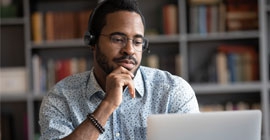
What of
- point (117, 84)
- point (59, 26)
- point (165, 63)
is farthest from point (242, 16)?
point (117, 84)

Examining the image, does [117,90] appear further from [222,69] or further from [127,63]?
[222,69]

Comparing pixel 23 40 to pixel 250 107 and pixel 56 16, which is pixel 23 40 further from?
pixel 250 107

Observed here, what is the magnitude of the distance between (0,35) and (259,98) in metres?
2.27

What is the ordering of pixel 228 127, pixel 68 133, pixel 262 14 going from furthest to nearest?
1. pixel 262 14
2. pixel 68 133
3. pixel 228 127

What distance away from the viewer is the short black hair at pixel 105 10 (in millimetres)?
1822

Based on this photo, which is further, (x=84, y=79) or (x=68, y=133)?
(x=84, y=79)

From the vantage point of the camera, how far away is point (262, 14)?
358 centimetres

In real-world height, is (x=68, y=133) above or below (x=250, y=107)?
above

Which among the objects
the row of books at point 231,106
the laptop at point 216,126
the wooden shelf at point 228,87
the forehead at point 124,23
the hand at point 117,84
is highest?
the forehead at point 124,23

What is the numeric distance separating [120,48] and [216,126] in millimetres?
568

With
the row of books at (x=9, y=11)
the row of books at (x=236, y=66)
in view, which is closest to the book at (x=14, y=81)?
the row of books at (x=9, y=11)

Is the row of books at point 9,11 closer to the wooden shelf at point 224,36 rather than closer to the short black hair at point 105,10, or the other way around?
the wooden shelf at point 224,36

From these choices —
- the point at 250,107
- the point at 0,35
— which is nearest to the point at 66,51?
the point at 0,35

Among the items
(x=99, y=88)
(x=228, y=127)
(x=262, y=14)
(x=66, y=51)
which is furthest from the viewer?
(x=66, y=51)
